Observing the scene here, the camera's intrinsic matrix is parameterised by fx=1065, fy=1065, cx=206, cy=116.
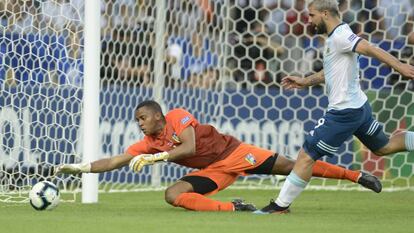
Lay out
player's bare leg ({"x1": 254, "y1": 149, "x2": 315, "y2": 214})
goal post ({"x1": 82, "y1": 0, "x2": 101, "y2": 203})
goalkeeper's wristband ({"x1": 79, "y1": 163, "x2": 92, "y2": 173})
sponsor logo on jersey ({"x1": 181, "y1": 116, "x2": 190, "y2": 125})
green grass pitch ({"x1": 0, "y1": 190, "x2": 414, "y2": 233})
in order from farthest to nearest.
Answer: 1. goal post ({"x1": 82, "y1": 0, "x2": 101, "y2": 203})
2. goalkeeper's wristband ({"x1": 79, "y1": 163, "x2": 92, "y2": 173})
3. sponsor logo on jersey ({"x1": 181, "y1": 116, "x2": 190, "y2": 125})
4. player's bare leg ({"x1": 254, "y1": 149, "x2": 315, "y2": 214})
5. green grass pitch ({"x1": 0, "y1": 190, "x2": 414, "y2": 233})

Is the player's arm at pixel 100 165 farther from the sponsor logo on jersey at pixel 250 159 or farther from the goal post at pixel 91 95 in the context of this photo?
the sponsor logo on jersey at pixel 250 159

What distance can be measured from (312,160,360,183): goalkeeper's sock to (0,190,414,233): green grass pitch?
28 cm

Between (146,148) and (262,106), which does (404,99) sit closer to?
(262,106)

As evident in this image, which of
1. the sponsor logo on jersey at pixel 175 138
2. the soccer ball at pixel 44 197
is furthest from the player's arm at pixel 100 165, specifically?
the sponsor logo on jersey at pixel 175 138

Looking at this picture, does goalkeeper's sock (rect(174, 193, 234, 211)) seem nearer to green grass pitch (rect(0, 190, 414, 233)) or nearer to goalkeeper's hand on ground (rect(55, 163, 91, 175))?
green grass pitch (rect(0, 190, 414, 233))

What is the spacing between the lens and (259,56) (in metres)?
14.2

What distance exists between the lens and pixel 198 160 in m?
9.05

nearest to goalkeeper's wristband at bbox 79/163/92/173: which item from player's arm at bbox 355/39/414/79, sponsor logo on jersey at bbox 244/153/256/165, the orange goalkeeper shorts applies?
the orange goalkeeper shorts

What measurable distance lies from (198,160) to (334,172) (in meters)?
1.17

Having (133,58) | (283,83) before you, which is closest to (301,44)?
(133,58)

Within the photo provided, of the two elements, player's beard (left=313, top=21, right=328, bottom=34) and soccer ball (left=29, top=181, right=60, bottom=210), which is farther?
soccer ball (left=29, top=181, right=60, bottom=210)

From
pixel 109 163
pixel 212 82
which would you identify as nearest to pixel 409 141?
pixel 109 163

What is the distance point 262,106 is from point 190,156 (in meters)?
5.44

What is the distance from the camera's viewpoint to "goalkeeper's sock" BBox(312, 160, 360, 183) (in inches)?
355
